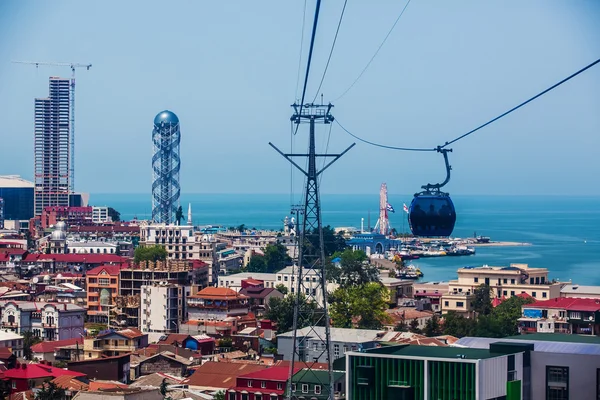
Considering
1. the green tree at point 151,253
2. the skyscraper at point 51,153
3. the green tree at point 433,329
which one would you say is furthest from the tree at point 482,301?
the skyscraper at point 51,153

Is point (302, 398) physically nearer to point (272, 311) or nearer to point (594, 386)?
point (594, 386)

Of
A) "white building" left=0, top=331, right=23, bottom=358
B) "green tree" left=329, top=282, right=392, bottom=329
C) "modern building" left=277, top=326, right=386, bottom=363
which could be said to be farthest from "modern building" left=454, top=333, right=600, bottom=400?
"green tree" left=329, top=282, right=392, bottom=329

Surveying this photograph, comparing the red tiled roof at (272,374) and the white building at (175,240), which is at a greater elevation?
the white building at (175,240)

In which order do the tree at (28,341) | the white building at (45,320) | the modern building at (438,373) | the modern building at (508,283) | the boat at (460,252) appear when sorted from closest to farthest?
the modern building at (438,373)
the tree at (28,341)
the white building at (45,320)
the modern building at (508,283)
the boat at (460,252)

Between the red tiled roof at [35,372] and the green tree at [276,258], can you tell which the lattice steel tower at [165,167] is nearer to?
the green tree at [276,258]

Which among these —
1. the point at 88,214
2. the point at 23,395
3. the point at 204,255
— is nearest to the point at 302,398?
the point at 23,395

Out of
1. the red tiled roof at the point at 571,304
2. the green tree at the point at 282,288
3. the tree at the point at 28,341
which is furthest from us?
the green tree at the point at 282,288

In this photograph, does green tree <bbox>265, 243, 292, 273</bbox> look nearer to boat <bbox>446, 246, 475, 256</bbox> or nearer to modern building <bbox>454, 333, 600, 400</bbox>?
boat <bbox>446, 246, 475, 256</bbox>

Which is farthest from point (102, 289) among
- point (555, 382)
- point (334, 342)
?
point (555, 382)
